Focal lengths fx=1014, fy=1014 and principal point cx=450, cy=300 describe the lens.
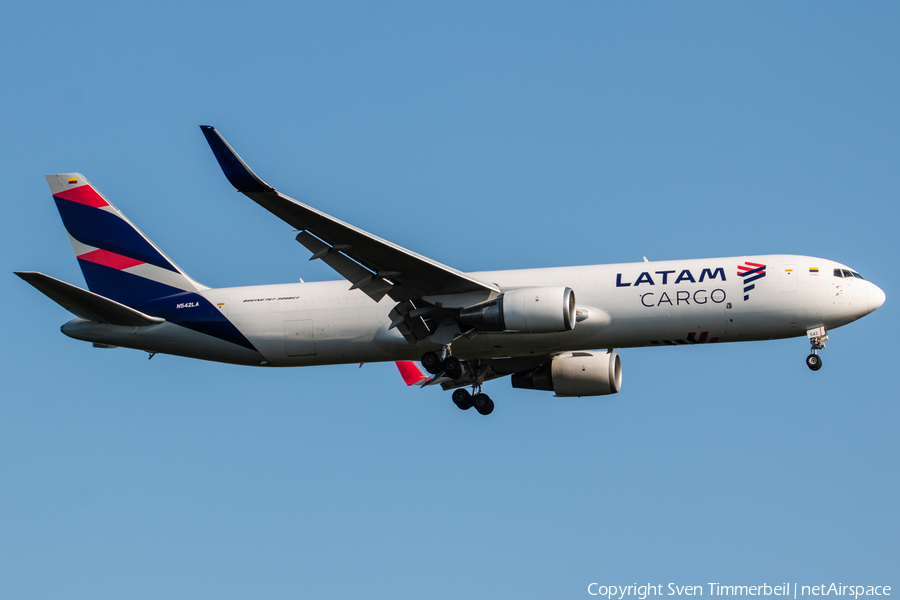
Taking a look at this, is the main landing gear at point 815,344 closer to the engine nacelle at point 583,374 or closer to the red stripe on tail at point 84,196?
the engine nacelle at point 583,374

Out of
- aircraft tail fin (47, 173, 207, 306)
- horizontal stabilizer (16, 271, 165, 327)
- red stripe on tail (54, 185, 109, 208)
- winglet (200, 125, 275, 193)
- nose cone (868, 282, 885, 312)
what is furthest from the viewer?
red stripe on tail (54, 185, 109, 208)

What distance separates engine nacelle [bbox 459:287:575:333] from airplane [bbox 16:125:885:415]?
0.04 metres

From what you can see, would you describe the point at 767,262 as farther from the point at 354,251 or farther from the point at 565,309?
the point at 354,251

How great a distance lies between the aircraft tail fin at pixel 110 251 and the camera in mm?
35875

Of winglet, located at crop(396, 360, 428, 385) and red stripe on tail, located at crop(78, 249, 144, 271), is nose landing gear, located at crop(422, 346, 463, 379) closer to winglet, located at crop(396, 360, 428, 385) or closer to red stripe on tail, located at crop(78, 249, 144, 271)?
winglet, located at crop(396, 360, 428, 385)

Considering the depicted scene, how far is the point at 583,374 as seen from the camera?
36312 millimetres

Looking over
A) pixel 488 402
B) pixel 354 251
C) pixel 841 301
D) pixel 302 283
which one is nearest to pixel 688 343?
pixel 841 301

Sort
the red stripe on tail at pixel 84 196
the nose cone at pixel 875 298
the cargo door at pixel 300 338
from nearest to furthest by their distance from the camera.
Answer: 1. the nose cone at pixel 875 298
2. the cargo door at pixel 300 338
3. the red stripe on tail at pixel 84 196

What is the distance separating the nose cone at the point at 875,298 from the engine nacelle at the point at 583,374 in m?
9.07

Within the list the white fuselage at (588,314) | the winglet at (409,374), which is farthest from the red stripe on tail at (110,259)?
the winglet at (409,374)

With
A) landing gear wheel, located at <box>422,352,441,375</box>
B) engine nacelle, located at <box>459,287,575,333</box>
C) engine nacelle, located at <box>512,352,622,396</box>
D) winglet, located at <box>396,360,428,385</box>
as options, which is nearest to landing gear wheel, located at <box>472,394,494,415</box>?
engine nacelle, located at <box>512,352,622,396</box>

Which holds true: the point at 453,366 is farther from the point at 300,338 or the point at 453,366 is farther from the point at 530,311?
the point at 300,338

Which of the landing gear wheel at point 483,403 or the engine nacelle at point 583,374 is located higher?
the engine nacelle at point 583,374

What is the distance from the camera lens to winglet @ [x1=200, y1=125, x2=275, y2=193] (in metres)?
24.8
